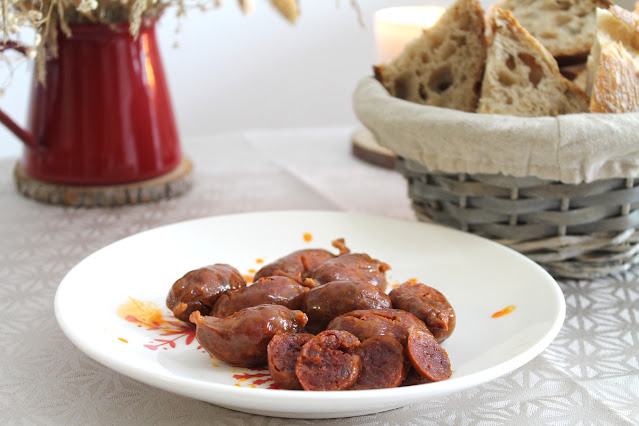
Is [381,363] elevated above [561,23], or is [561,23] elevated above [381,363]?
[561,23]

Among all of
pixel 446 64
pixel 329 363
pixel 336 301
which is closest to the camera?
pixel 329 363

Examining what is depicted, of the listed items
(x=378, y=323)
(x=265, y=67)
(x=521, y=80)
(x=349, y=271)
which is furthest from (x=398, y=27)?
(x=265, y=67)

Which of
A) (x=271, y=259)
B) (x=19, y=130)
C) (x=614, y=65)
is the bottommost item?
(x=271, y=259)

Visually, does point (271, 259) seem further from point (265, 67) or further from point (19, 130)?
point (265, 67)

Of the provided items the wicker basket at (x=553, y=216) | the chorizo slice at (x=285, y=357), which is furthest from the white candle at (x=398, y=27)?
the chorizo slice at (x=285, y=357)

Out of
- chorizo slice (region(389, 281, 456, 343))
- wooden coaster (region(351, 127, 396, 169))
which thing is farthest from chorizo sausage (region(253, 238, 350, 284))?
wooden coaster (region(351, 127, 396, 169))

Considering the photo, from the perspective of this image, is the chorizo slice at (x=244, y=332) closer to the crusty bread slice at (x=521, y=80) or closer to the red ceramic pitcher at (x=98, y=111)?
→ the crusty bread slice at (x=521, y=80)

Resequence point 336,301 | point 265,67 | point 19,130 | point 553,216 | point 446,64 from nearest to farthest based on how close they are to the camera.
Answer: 1. point 336,301
2. point 553,216
3. point 446,64
4. point 19,130
5. point 265,67
